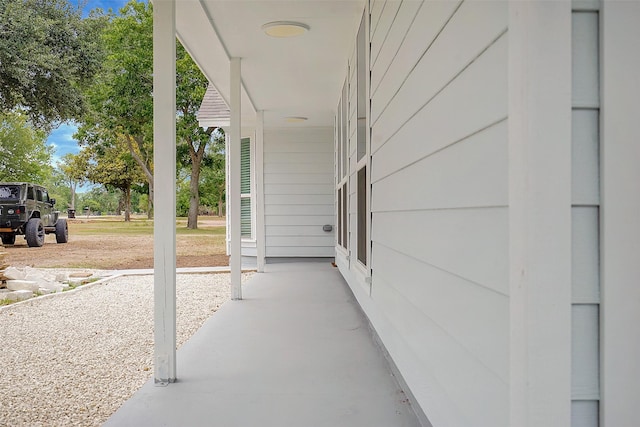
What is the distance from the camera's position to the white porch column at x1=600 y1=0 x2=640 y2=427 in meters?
0.87

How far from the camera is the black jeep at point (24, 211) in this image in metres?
11.2

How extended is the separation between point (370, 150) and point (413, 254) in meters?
1.36

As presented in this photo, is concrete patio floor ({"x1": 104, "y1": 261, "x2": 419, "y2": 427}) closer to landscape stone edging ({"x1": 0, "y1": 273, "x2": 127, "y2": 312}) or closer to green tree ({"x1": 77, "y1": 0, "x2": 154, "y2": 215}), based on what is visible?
landscape stone edging ({"x1": 0, "y1": 273, "x2": 127, "y2": 312})

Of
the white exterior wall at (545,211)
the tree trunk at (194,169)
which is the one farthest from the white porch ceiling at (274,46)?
the tree trunk at (194,169)

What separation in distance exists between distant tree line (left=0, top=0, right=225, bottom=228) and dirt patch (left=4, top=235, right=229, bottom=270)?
3.07 metres

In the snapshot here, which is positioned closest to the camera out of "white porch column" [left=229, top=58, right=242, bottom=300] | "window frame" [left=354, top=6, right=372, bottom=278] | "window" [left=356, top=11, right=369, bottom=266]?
"window frame" [left=354, top=6, right=372, bottom=278]

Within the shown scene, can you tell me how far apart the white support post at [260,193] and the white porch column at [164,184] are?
14.3 feet

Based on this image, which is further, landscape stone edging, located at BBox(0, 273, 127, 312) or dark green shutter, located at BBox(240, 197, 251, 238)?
dark green shutter, located at BBox(240, 197, 251, 238)

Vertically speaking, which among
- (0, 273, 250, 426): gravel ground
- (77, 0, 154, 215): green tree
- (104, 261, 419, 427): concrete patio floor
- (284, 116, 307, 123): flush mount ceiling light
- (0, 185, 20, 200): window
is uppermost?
(77, 0, 154, 215): green tree

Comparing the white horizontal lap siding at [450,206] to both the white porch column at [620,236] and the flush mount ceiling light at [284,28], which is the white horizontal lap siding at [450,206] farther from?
the flush mount ceiling light at [284,28]

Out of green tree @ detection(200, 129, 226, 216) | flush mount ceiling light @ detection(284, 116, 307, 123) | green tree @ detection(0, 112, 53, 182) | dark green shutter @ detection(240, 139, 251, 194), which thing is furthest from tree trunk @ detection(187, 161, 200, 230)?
flush mount ceiling light @ detection(284, 116, 307, 123)

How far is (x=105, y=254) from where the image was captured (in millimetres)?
13016

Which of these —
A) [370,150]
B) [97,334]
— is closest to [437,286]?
[370,150]

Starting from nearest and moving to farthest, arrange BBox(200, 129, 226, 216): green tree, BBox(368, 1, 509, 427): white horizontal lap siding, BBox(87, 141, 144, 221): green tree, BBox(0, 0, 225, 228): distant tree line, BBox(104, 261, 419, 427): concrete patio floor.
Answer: BBox(368, 1, 509, 427): white horizontal lap siding, BBox(104, 261, 419, 427): concrete patio floor, BBox(0, 0, 225, 228): distant tree line, BBox(200, 129, 226, 216): green tree, BBox(87, 141, 144, 221): green tree
